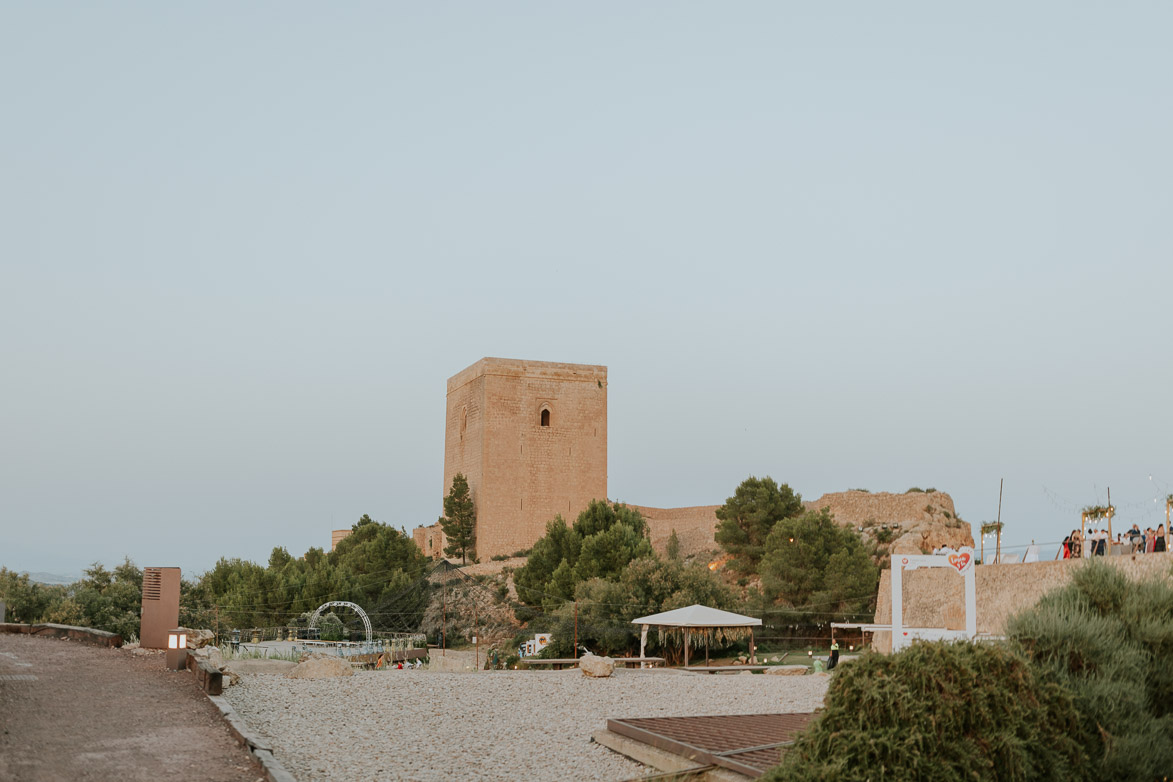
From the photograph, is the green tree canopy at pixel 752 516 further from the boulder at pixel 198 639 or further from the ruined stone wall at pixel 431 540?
the boulder at pixel 198 639

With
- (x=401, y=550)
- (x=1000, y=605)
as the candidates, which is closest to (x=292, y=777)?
(x=1000, y=605)

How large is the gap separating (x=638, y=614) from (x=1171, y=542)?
10720 millimetres

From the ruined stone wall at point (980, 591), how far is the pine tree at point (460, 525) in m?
24.3

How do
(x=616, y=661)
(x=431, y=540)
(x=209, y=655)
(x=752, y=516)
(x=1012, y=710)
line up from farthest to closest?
1. (x=431, y=540)
2. (x=752, y=516)
3. (x=616, y=661)
4. (x=209, y=655)
5. (x=1012, y=710)

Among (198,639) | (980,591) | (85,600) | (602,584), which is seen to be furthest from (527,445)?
(198,639)

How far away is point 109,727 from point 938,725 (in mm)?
5232

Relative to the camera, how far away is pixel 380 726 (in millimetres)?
7738

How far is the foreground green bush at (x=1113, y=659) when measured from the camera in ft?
16.9

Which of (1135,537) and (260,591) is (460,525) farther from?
(1135,537)

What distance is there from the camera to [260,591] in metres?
29.5

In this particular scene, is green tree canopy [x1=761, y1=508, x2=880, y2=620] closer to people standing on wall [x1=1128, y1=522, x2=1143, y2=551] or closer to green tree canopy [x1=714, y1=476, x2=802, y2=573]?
green tree canopy [x1=714, y1=476, x2=802, y2=573]

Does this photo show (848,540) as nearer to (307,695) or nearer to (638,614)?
(638,614)

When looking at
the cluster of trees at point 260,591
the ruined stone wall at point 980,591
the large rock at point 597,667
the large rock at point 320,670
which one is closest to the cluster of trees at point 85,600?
the cluster of trees at point 260,591

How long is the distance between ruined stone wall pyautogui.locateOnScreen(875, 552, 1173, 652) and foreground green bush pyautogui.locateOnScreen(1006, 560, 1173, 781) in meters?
6.28
